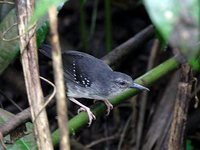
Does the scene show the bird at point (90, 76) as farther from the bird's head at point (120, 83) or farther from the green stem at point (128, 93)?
the green stem at point (128, 93)

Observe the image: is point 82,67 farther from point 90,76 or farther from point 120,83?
point 120,83

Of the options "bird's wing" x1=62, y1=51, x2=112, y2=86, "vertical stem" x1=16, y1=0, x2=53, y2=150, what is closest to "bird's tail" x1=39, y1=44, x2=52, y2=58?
"bird's wing" x1=62, y1=51, x2=112, y2=86

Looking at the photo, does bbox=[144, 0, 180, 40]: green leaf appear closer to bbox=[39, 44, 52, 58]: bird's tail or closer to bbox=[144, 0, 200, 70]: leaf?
bbox=[144, 0, 200, 70]: leaf

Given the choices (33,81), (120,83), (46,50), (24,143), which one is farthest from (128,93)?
(33,81)

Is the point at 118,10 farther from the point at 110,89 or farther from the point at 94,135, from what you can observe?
the point at 110,89

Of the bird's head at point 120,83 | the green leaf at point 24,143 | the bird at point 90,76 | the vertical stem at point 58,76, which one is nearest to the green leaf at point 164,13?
the vertical stem at point 58,76

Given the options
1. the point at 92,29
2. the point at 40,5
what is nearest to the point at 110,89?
the point at 92,29
